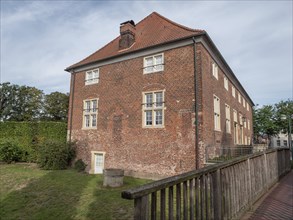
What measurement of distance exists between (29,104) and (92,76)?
3364 cm

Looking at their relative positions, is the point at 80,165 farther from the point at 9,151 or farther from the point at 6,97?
the point at 6,97

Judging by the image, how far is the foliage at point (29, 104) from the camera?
132 ft

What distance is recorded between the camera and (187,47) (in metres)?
12.3

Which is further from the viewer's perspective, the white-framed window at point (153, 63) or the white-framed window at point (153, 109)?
the white-framed window at point (153, 63)

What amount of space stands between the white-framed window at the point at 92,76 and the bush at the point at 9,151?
8120mm

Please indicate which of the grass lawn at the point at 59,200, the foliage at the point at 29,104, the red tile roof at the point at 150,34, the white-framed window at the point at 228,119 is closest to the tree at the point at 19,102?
the foliage at the point at 29,104

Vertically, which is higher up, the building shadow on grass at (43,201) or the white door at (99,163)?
the white door at (99,163)

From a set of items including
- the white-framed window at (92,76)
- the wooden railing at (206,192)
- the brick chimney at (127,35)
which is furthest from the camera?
the white-framed window at (92,76)

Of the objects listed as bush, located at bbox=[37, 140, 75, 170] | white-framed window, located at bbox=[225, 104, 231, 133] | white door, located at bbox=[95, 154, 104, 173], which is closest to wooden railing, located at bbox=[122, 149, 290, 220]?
white-framed window, located at bbox=[225, 104, 231, 133]

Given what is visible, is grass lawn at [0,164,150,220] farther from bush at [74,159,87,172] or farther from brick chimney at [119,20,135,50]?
brick chimney at [119,20,135,50]

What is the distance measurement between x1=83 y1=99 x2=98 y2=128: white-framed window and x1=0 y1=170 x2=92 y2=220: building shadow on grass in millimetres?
5825

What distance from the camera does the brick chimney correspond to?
50.7 ft

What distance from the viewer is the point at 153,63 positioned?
13.6 m

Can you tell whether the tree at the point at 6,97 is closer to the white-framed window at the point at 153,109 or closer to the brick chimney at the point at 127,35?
the brick chimney at the point at 127,35
